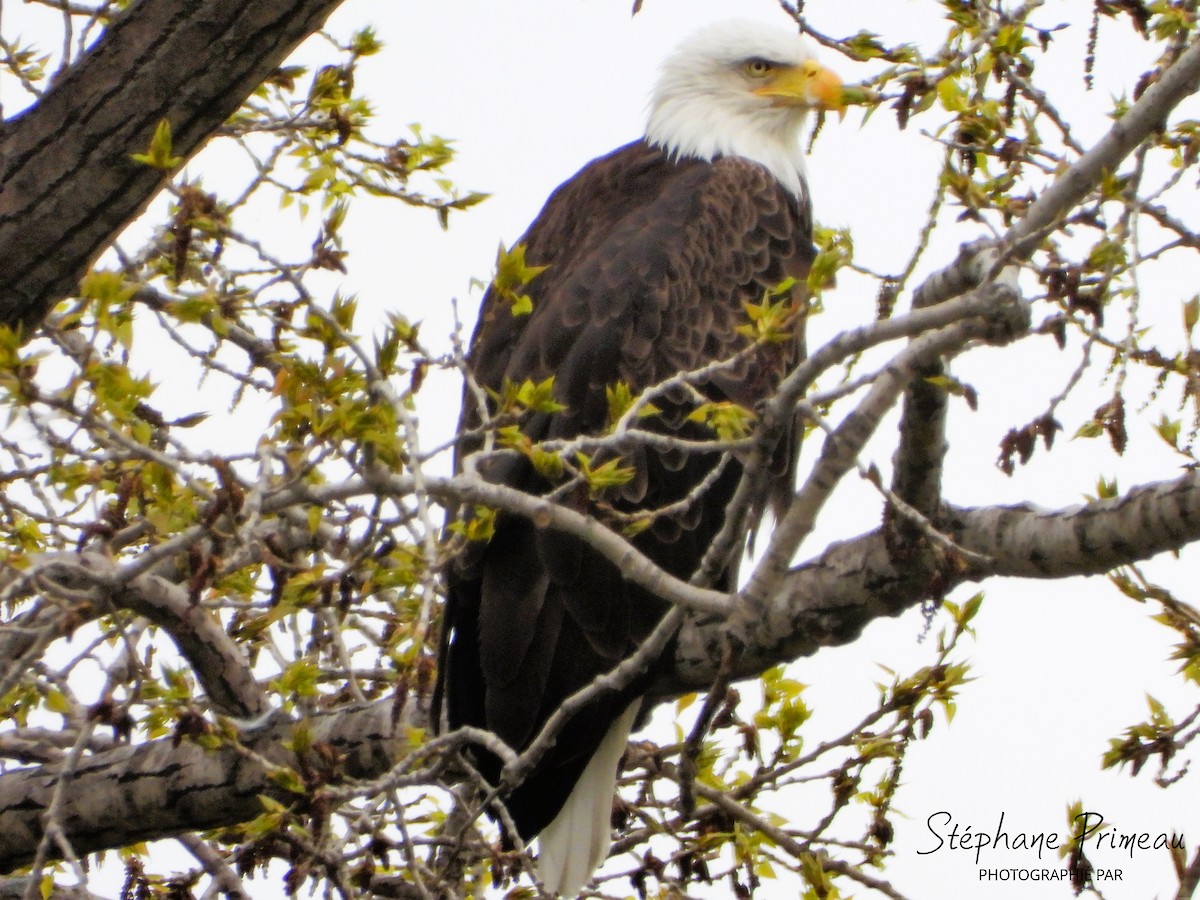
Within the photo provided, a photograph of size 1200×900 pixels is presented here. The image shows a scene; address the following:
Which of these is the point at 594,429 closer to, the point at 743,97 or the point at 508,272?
the point at 508,272

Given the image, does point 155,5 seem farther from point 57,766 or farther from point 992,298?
point 57,766

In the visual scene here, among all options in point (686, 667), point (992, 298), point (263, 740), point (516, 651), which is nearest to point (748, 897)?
point (686, 667)

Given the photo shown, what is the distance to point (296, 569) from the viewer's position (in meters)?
2.45

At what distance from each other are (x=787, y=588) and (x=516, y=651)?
0.79m

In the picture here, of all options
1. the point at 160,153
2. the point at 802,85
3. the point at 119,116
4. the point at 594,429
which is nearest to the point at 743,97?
the point at 802,85

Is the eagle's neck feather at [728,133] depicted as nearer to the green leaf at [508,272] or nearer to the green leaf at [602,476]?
the green leaf at [508,272]

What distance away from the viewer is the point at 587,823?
3855mm

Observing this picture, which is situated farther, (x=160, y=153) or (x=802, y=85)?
(x=802, y=85)

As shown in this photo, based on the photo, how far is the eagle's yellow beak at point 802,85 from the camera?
191 inches

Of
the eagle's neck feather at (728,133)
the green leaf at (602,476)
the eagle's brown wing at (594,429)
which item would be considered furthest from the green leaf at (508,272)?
the eagle's neck feather at (728,133)

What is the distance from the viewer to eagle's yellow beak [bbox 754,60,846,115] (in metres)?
4.84

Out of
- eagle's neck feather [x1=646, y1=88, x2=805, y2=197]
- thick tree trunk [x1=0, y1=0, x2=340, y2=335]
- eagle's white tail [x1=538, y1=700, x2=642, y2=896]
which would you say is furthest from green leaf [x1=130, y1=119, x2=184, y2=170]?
eagle's neck feather [x1=646, y1=88, x2=805, y2=197]

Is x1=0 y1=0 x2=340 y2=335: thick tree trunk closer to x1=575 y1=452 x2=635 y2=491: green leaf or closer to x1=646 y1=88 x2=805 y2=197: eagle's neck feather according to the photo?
x1=575 y1=452 x2=635 y2=491: green leaf

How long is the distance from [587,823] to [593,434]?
3.23 feet
